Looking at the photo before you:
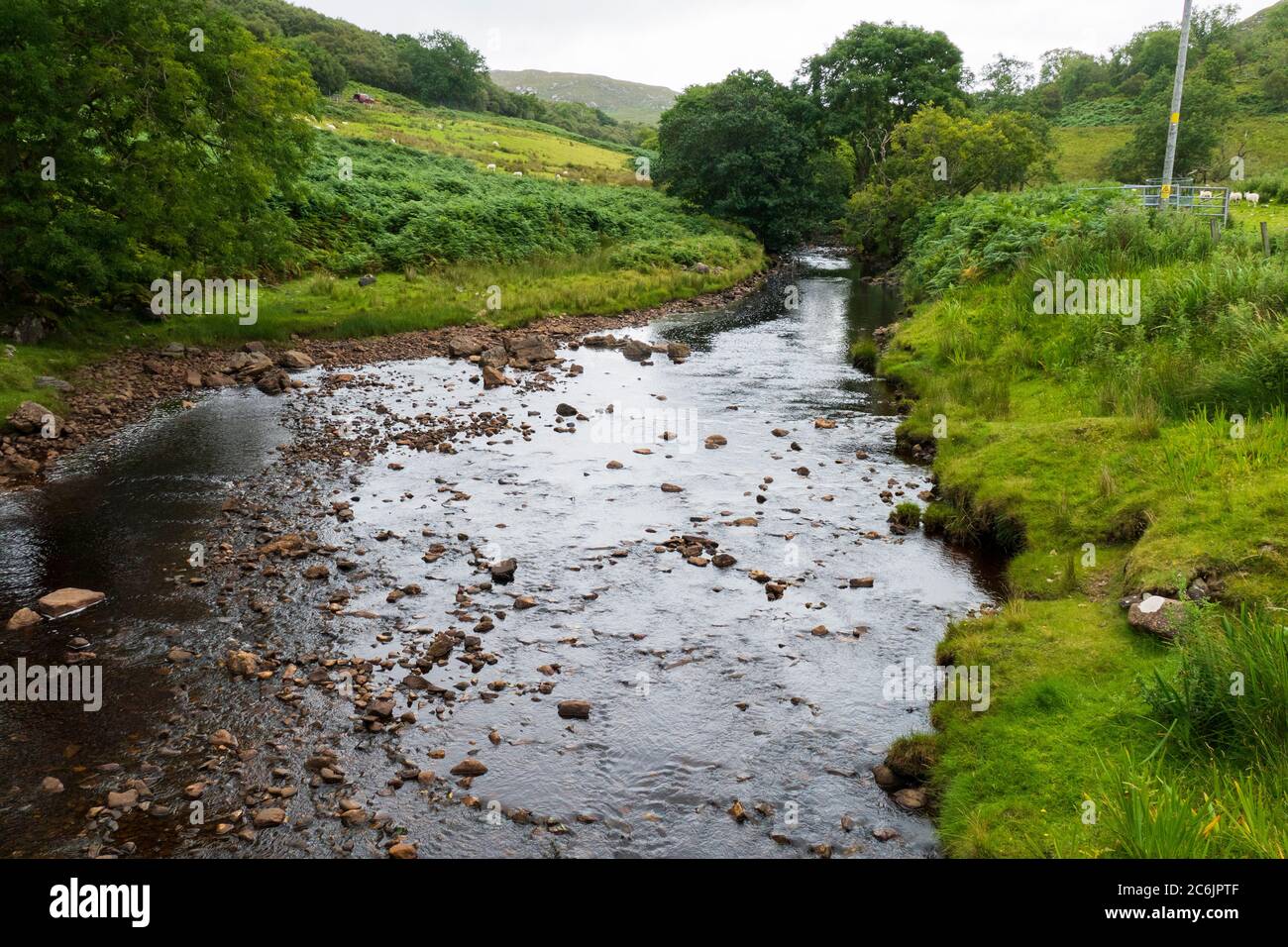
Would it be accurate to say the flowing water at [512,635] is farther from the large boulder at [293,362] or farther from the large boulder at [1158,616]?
the large boulder at [293,362]

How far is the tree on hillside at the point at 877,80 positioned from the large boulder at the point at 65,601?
213 feet

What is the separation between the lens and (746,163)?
57.8 meters

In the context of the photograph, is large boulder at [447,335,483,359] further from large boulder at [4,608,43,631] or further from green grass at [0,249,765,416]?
large boulder at [4,608,43,631]

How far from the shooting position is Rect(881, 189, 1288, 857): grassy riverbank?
7285mm

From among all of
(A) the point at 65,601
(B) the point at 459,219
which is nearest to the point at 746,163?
(B) the point at 459,219

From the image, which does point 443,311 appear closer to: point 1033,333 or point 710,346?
point 710,346

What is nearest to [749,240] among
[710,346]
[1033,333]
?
[710,346]

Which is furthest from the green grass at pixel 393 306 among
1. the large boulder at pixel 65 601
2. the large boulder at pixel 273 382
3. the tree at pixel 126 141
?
the large boulder at pixel 65 601

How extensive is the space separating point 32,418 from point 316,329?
36.9 ft

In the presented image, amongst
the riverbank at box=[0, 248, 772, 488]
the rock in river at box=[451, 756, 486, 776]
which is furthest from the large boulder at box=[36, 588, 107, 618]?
the rock in river at box=[451, 756, 486, 776]

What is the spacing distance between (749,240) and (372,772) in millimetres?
52323

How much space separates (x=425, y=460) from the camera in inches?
743

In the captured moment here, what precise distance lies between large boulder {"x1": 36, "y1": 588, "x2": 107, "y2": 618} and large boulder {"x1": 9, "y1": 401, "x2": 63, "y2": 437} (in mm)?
7921

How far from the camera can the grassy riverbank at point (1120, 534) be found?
7285 mm
